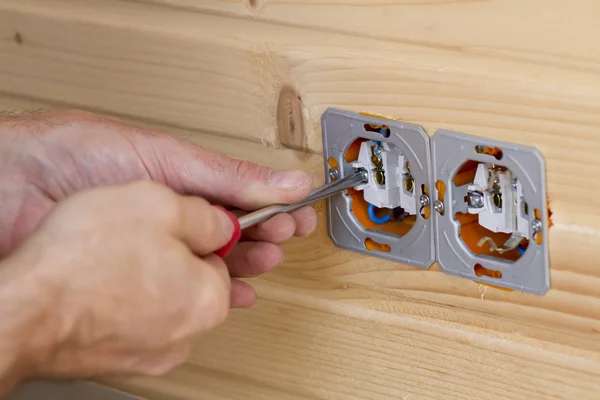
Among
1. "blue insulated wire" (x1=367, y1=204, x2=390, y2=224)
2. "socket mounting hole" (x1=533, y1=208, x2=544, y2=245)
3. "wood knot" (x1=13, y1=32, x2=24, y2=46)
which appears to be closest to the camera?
"socket mounting hole" (x1=533, y1=208, x2=544, y2=245)

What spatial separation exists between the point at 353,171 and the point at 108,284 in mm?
224

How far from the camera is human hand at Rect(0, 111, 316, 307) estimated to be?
1.99 feet

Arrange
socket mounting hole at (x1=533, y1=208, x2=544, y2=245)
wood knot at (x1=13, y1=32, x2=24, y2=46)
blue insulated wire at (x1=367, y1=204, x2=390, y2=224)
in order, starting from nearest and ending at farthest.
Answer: socket mounting hole at (x1=533, y1=208, x2=544, y2=245) < blue insulated wire at (x1=367, y1=204, x2=390, y2=224) < wood knot at (x1=13, y1=32, x2=24, y2=46)

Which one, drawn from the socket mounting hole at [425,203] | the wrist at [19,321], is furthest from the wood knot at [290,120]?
the wrist at [19,321]

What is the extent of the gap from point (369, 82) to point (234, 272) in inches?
6.6

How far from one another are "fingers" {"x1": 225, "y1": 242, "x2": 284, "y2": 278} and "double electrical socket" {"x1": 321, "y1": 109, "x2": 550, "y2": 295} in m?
0.06

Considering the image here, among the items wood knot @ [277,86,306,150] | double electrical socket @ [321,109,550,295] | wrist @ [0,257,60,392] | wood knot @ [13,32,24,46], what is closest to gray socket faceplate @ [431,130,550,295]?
double electrical socket @ [321,109,550,295]

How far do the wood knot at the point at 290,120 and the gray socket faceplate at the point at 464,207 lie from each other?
0.11m

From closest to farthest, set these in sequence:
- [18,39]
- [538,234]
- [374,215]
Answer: [538,234] < [374,215] < [18,39]

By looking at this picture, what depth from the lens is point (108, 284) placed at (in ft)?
1.56

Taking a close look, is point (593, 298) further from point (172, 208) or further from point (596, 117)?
point (172, 208)

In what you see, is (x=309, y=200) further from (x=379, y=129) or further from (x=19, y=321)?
(x=19, y=321)

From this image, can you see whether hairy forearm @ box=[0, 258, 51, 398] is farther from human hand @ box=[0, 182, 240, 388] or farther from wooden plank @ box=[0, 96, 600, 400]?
wooden plank @ box=[0, 96, 600, 400]

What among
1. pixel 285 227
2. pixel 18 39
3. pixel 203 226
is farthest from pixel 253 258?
pixel 18 39
